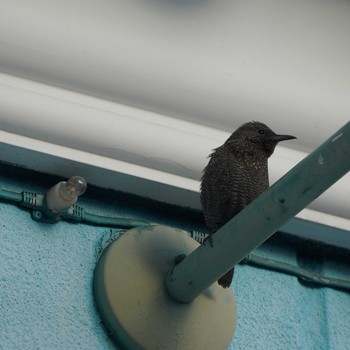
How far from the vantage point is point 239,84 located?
1.83m

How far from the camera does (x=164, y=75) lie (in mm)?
1798

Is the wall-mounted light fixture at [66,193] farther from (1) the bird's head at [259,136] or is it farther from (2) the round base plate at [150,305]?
(1) the bird's head at [259,136]

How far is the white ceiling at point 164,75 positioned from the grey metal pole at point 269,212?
1.15 ft

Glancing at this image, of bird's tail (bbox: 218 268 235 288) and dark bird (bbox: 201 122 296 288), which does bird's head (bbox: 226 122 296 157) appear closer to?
dark bird (bbox: 201 122 296 288)

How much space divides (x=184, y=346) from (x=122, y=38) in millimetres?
702

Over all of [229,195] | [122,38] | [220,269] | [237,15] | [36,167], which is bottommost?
[229,195]

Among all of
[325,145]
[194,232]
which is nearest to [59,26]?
[194,232]

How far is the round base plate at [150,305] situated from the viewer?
166 centimetres

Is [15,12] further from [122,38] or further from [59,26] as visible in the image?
[122,38]

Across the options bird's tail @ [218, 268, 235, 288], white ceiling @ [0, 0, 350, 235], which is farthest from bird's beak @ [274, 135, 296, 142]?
bird's tail @ [218, 268, 235, 288]

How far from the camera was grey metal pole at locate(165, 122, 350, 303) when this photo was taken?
4.16 ft

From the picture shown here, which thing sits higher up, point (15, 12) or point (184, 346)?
point (15, 12)

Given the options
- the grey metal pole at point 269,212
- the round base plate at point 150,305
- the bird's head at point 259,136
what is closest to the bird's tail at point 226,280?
the round base plate at point 150,305

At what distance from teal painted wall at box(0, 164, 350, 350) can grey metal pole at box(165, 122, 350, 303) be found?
0.25 m
